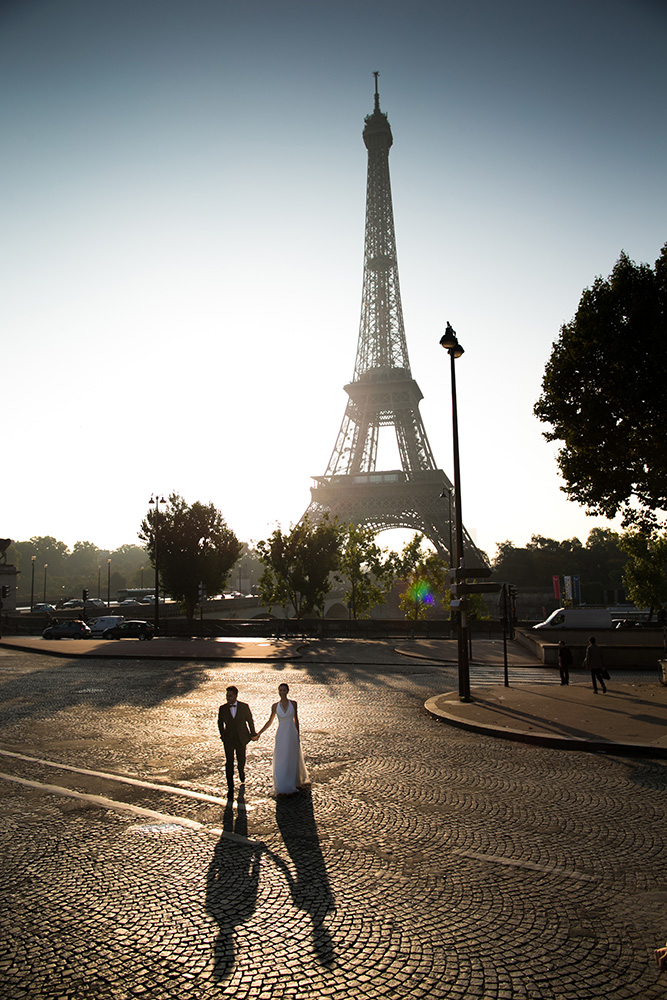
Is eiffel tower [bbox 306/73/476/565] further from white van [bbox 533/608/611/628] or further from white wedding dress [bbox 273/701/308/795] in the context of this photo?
white wedding dress [bbox 273/701/308/795]

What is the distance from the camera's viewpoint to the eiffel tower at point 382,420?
78125 mm

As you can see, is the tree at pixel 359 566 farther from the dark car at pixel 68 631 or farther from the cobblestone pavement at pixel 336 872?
the cobblestone pavement at pixel 336 872

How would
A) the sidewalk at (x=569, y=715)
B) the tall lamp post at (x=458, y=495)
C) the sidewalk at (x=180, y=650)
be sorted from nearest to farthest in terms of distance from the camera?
the sidewalk at (x=569, y=715) < the tall lamp post at (x=458, y=495) < the sidewalk at (x=180, y=650)

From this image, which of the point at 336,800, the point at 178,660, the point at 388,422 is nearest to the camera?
the point at 336,800

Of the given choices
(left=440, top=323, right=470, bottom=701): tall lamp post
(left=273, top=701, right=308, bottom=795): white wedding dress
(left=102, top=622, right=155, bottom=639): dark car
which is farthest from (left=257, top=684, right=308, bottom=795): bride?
(left=102, top=622, right=155, bottom=639): dark car

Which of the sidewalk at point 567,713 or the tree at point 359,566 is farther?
the tree at point 359,566

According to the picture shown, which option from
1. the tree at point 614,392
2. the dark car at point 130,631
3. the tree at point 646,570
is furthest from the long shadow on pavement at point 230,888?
the tree at point 646,570

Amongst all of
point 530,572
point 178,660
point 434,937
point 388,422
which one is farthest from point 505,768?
point 530,572

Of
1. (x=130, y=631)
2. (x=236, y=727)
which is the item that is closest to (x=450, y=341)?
(x=236, y=727)

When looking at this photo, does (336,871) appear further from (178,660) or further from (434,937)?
(178,660)

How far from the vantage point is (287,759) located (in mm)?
9070

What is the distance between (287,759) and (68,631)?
40225 mm

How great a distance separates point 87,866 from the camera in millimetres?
6652

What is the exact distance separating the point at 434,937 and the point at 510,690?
557 inches
